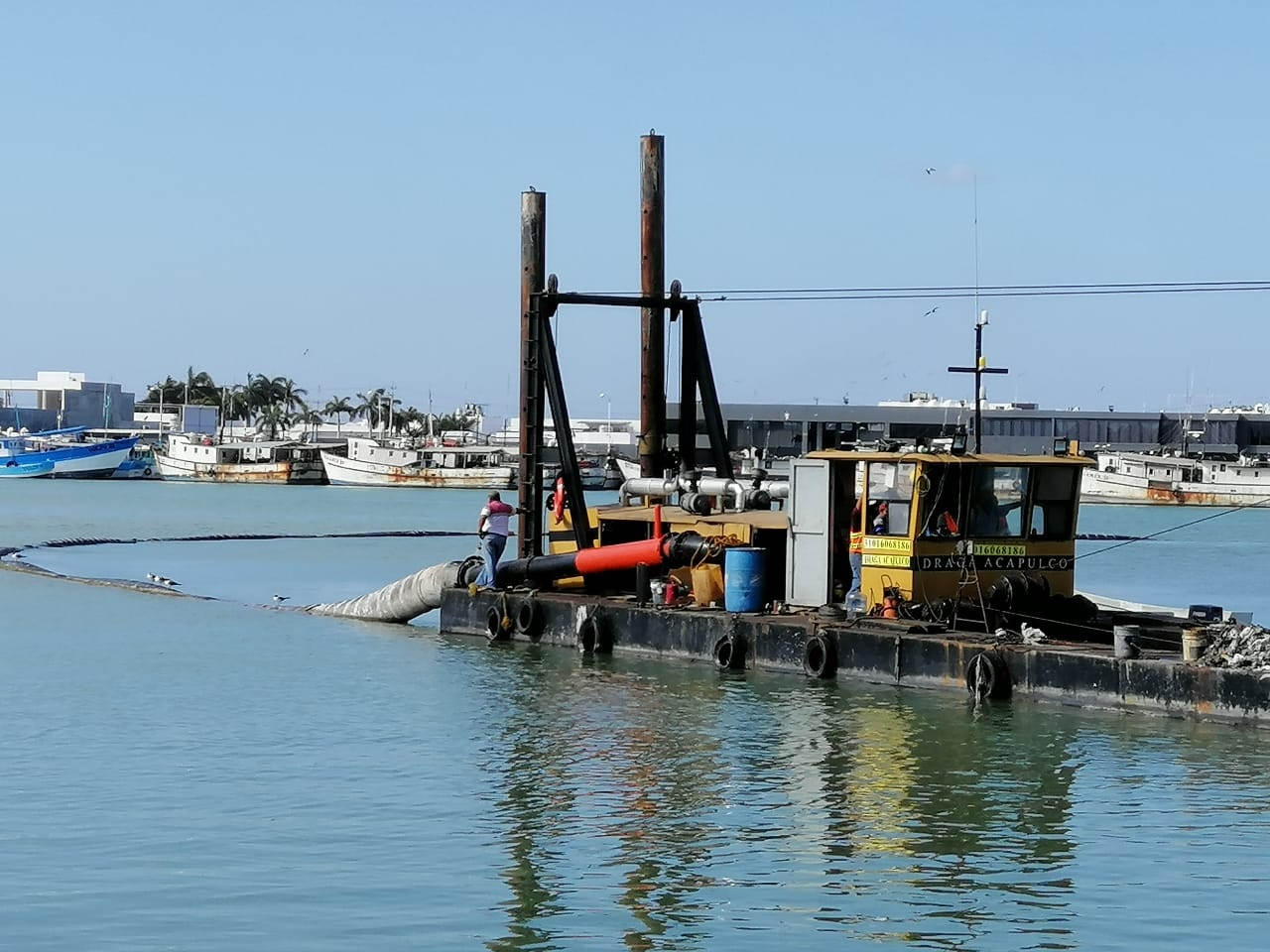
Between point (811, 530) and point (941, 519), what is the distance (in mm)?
1961

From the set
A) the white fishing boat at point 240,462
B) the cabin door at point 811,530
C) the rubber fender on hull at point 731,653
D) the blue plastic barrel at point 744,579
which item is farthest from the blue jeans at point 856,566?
the white fishing boat at point 240,462

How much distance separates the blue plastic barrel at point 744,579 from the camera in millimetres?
24641

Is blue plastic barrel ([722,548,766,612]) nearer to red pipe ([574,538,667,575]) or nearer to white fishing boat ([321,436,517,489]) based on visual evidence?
red pipe ([574,538,667,575])

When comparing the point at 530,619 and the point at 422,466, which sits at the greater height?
the point at 530,619

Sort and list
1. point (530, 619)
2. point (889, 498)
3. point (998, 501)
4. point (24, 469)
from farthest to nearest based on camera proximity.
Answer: point (24, 469) < point (530, 619) < point (998, 501) < point (889, 498)

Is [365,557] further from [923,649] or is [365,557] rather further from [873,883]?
[873,883]

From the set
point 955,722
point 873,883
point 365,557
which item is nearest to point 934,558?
point 955,722

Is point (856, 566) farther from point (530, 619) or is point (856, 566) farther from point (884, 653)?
point (530, 619)

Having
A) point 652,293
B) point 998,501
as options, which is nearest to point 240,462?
point 652,293

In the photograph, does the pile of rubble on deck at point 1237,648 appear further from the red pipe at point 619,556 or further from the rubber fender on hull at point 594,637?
the rubber fender on hull at point 594,637

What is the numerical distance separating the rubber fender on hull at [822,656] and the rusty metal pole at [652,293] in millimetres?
7604

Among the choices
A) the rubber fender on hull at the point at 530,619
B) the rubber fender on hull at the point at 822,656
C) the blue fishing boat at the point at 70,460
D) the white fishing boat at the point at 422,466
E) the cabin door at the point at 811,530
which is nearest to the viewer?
the rubber fender on hull at the point at 822,656

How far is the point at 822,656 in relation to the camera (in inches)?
894

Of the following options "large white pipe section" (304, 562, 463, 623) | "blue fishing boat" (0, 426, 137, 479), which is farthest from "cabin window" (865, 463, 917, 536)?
"blue fishing boat" (0, 426, 137, 479)
